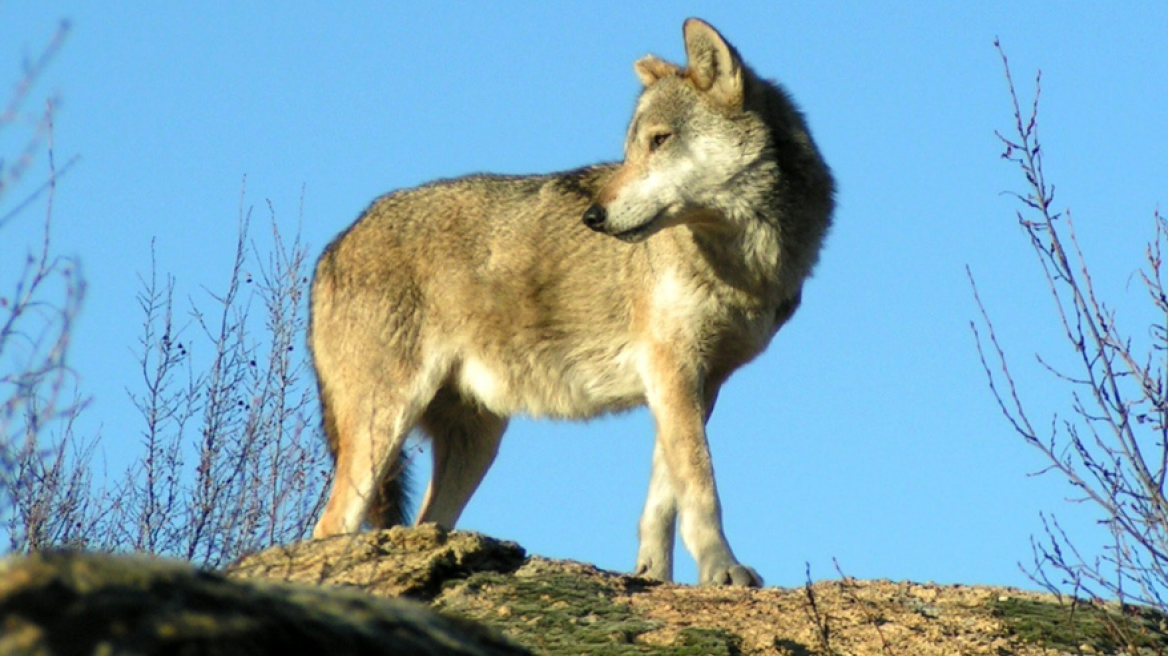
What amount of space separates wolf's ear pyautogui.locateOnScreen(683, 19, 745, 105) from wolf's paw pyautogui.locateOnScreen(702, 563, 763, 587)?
2588 millimetres

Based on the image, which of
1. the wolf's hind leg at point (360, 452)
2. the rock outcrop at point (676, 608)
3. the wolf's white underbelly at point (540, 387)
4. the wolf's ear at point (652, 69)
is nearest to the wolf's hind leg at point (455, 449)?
the wolf's white underbelly at point (540, 387)

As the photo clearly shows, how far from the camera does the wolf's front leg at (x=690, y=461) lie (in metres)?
6.84

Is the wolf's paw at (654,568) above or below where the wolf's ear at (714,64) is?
below

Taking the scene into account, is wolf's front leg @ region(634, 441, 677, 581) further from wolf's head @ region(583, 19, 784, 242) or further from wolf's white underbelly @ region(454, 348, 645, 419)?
Result: wolf's head @ region(583, 19, 784, 242)

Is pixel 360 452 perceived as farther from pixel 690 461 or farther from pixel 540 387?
pixel 690 461

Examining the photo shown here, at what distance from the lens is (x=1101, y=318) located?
498 centimetres

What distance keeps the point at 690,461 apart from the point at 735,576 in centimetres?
79

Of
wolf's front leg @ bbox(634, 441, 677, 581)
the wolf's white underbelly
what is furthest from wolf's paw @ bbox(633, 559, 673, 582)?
the wolf's white underbelly

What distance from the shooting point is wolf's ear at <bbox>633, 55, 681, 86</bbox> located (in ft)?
27.0

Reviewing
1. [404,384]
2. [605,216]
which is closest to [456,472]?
[404,384]

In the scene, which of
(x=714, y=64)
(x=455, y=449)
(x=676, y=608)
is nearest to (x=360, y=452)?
(x=455, y=449)

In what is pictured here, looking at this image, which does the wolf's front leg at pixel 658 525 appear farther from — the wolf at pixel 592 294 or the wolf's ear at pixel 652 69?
the wolf's ear at pixel 652 69

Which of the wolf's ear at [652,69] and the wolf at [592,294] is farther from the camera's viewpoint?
the wolf's ear at [652,69]

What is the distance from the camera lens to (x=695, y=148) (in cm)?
784
